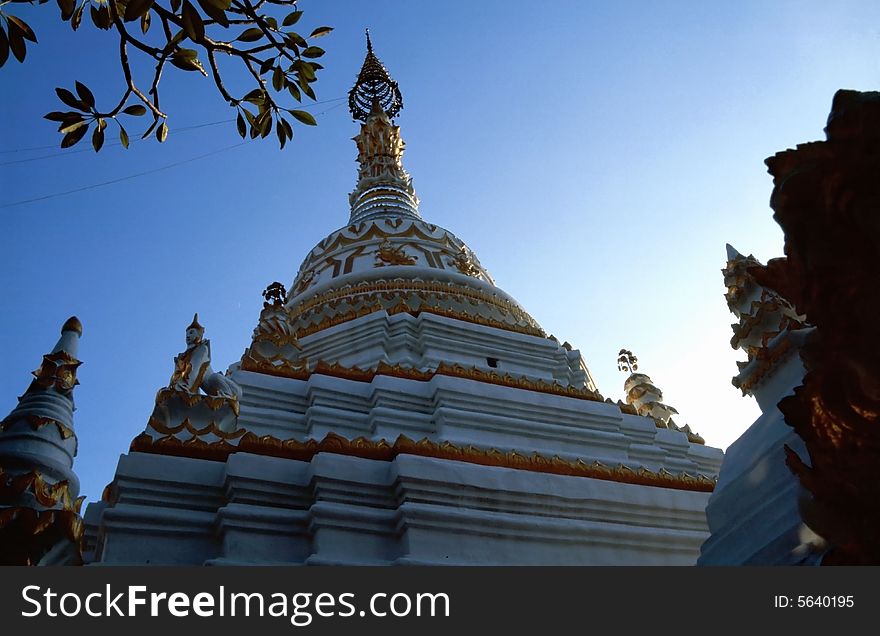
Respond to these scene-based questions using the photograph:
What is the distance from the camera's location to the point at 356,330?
49.0 feet

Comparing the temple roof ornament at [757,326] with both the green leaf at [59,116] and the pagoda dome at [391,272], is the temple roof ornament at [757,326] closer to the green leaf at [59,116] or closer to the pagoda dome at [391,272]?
the green leaf at [59,116]

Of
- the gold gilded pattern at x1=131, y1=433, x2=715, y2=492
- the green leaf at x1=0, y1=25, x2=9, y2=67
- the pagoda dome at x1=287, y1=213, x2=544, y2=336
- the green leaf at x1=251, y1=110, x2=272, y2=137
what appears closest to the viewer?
the green leaf at x1=0, y1=25, x2=9, y2=67

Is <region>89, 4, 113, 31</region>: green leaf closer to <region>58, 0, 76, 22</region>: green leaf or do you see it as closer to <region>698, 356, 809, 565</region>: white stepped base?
<region>58, 0, 76, 22</region>: green leaf

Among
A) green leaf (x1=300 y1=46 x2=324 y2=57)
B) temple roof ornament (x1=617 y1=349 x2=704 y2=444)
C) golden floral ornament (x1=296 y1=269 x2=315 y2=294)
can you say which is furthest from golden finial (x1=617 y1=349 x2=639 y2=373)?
green leaf (x1=300 y1=46 x2=324 y2=57)

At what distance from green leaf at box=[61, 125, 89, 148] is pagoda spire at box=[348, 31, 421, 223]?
16581mm

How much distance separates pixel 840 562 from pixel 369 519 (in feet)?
17.6

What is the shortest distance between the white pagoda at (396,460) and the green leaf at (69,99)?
4558 mm

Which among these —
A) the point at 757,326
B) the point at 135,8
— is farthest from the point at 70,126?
the point at 757,326

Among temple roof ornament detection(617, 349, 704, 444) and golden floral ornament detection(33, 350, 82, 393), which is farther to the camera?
temple roof ornament detection(617, 349, 704, 444)

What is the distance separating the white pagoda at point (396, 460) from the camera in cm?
838

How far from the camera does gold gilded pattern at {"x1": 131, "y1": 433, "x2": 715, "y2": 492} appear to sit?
895cm

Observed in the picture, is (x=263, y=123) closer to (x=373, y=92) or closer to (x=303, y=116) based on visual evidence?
(x=303, y=116)

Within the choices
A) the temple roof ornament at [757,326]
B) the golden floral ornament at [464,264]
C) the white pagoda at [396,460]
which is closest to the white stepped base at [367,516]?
the white pagoda at [396,460]

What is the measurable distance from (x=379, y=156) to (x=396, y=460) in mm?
17597
